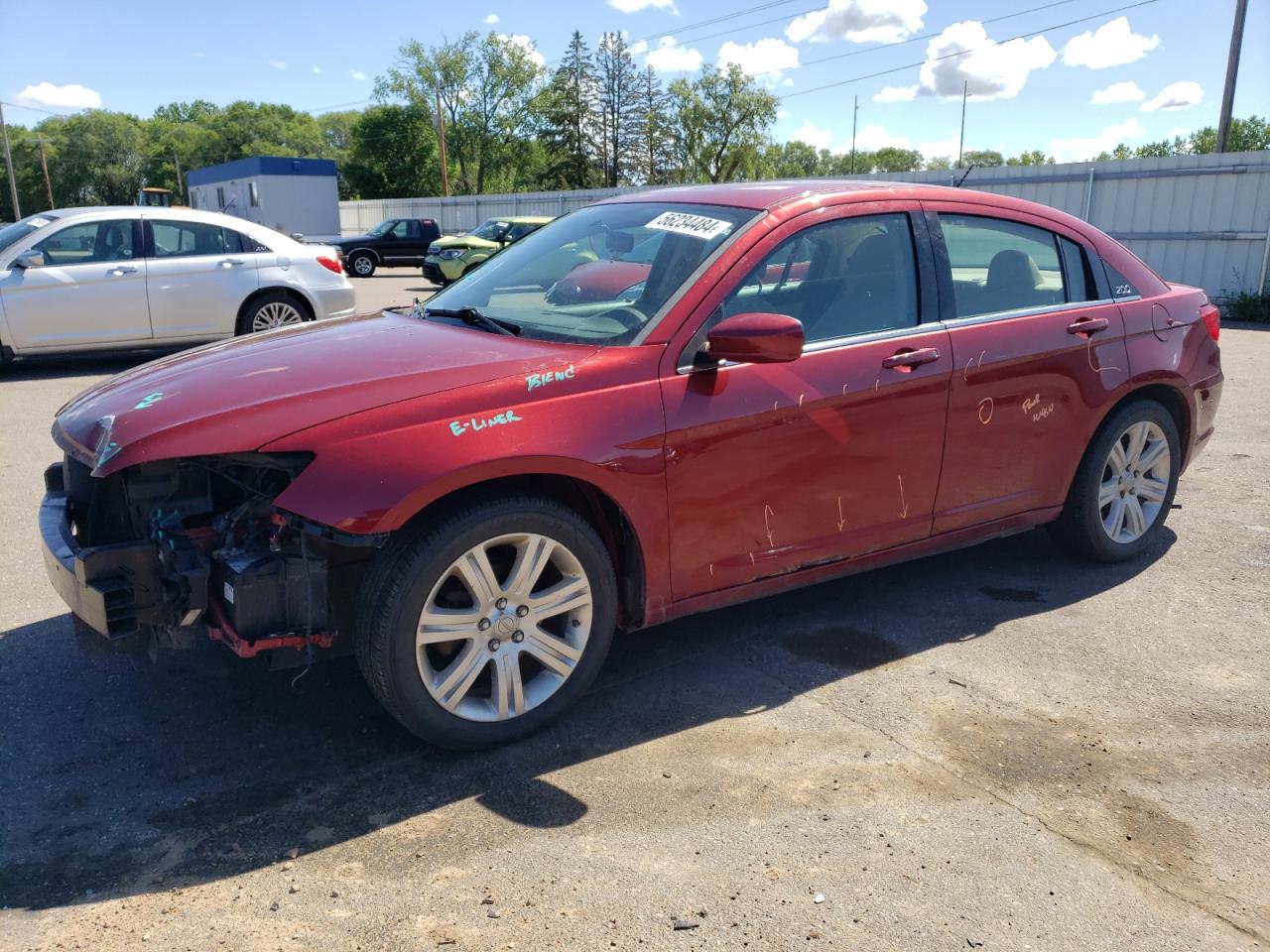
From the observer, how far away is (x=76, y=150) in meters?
103

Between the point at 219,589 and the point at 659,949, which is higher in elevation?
the point at 219,589

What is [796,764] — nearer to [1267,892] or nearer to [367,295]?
[1267,892]

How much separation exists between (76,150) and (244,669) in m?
118

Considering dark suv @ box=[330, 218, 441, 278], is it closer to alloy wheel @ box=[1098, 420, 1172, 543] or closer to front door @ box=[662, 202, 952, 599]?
alloy wheel @ box=[1098, 420, 1172, 543]

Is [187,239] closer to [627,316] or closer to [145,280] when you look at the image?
[145,280]

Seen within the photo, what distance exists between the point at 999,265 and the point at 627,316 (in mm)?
1865

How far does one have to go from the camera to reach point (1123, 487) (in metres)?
4.86

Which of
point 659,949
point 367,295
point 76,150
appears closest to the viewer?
point 659,949

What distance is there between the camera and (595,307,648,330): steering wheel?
3.49 meters

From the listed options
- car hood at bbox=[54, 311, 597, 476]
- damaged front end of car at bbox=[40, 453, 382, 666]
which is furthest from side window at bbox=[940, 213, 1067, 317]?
damaged front end of car at bbox=[40, 453, 382, 666]

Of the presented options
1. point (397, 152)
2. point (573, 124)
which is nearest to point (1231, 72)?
point (573, 124)

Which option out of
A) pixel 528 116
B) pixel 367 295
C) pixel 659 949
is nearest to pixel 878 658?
pixel 659 949

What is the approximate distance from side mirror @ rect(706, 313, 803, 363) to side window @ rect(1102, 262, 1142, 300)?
2214 millimetres

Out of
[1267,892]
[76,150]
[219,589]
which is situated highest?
[76,150]
